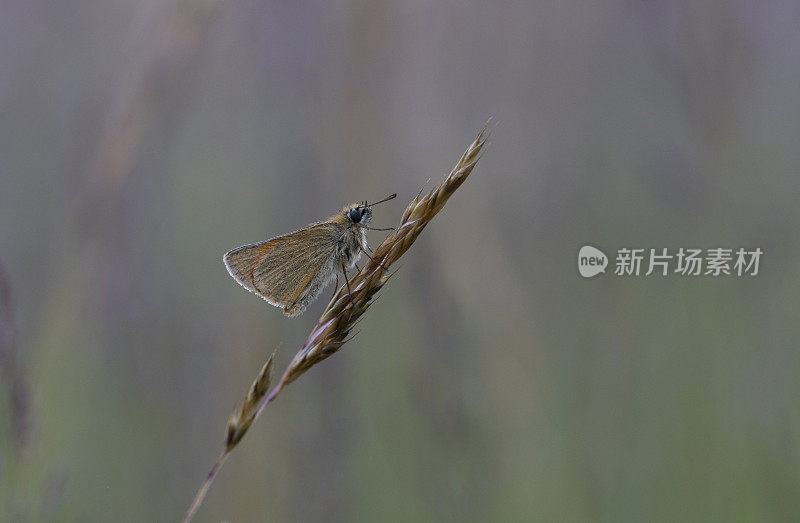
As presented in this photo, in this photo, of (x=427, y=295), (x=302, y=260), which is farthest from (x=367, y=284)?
(x=427, y=295)

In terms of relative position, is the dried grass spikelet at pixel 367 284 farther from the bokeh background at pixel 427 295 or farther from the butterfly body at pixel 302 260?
the bokeh background at pixel 427 295

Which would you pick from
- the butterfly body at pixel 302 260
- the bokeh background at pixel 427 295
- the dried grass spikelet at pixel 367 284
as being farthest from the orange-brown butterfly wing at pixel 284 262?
the dried grass spikelet at pixel 367 284

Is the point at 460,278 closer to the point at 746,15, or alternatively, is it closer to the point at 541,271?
the point at 541,271

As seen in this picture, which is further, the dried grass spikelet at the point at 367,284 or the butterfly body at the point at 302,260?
the butterfly body at the point at 302,260

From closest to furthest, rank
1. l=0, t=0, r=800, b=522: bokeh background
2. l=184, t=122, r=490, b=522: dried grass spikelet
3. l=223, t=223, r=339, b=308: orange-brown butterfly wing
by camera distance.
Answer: l=184, t=122, r=490, b=522: dried grass spikelet < l=223, t=223, r=339, b=308: orange-brown butterfly wing < l=0, t=0, r=800, b=522: bokeh background

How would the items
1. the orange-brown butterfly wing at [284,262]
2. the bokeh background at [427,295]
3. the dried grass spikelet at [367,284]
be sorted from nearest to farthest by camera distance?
the dried grass spikelet at [367,284] < the orange-brown butterfly wing at [284,262] < the bokeh background at [427,295]

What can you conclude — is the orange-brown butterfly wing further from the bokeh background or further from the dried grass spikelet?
the dried grass spikelet

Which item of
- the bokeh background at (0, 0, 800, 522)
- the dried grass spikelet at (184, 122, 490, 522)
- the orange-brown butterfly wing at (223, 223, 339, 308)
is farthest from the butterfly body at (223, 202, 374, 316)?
the dried grass spikelet at (184, 122, 490, 522)

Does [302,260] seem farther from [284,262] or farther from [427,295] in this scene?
[427,295]
